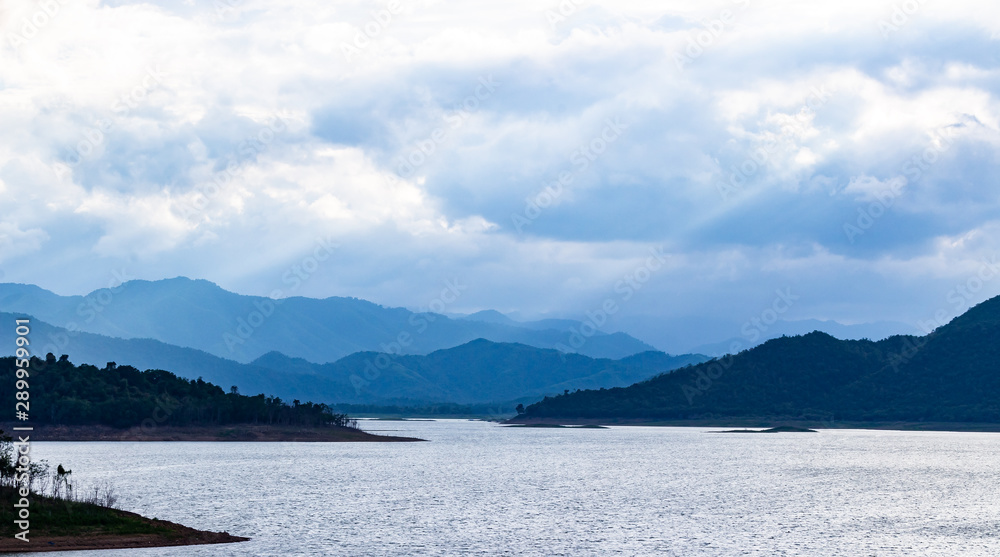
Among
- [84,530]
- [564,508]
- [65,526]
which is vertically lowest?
[564,508]

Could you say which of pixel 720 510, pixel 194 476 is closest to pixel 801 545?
pixel 720 510

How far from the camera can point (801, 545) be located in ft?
281

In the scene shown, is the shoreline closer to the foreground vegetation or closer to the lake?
the foreground vegetation

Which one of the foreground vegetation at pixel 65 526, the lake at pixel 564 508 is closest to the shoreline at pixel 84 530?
the foreground vegetation at pixel 65 526

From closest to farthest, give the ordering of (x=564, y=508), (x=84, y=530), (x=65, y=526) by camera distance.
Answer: (x=65, y=526)
(x=84, y=530)
(x=564, y=508)

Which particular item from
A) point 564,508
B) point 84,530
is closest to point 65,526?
point 84,530

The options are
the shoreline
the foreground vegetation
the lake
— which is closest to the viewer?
the shoreline

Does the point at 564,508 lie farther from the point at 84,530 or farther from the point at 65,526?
the point at 65,526

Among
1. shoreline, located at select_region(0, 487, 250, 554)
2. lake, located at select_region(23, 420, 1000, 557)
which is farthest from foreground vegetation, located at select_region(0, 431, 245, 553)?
lake, located at select_region(23, 420, 1000, 557)

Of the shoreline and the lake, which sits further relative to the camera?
the lake

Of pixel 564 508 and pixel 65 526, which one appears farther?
pixel 564 508

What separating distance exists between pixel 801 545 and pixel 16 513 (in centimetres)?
6096

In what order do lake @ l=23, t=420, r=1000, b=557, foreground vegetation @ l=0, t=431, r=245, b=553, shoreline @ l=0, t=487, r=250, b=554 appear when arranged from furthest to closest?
lake @ l=23, t=420, r=1000, b=557 < foreground vegetation @ l=0, t=431, r=245, b=553 < shoreline @ l=0, t=487, r=250, b=554

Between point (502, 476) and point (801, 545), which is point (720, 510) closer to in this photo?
point (801, 545)
